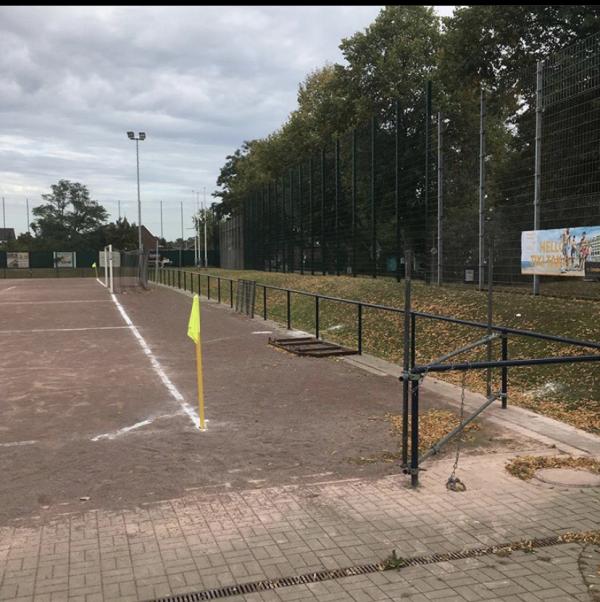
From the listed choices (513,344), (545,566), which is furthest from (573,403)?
(545,566)

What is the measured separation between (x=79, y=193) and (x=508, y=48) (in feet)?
349

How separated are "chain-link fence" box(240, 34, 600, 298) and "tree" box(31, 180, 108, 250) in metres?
93.9

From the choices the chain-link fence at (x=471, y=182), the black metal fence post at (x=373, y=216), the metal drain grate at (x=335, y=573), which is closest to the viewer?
the metal drain grate at (x=335, y=573)

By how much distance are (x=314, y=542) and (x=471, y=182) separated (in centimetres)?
1364

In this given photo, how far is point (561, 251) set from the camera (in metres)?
11.5

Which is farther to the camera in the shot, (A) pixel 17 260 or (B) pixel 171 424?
(A) pixel 17 260

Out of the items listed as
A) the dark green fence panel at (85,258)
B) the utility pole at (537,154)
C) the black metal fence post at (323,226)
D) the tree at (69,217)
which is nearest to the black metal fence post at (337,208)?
the black metal fence post at (323,226)

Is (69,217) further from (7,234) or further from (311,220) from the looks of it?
(311,220)

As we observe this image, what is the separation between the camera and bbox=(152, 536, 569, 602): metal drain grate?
3.16 metres

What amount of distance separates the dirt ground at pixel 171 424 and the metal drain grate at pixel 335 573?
4.33 feet

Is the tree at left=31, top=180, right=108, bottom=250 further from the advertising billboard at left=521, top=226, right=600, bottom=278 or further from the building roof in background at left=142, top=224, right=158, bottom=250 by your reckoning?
the advertising billboard at left=521, top=226, right=600, bottom=278

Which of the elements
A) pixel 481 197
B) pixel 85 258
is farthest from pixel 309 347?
pixel 85 258

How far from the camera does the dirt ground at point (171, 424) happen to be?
4.76 m

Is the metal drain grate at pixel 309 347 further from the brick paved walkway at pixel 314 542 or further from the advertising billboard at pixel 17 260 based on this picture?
the advertising billboard at pixel 17 260
